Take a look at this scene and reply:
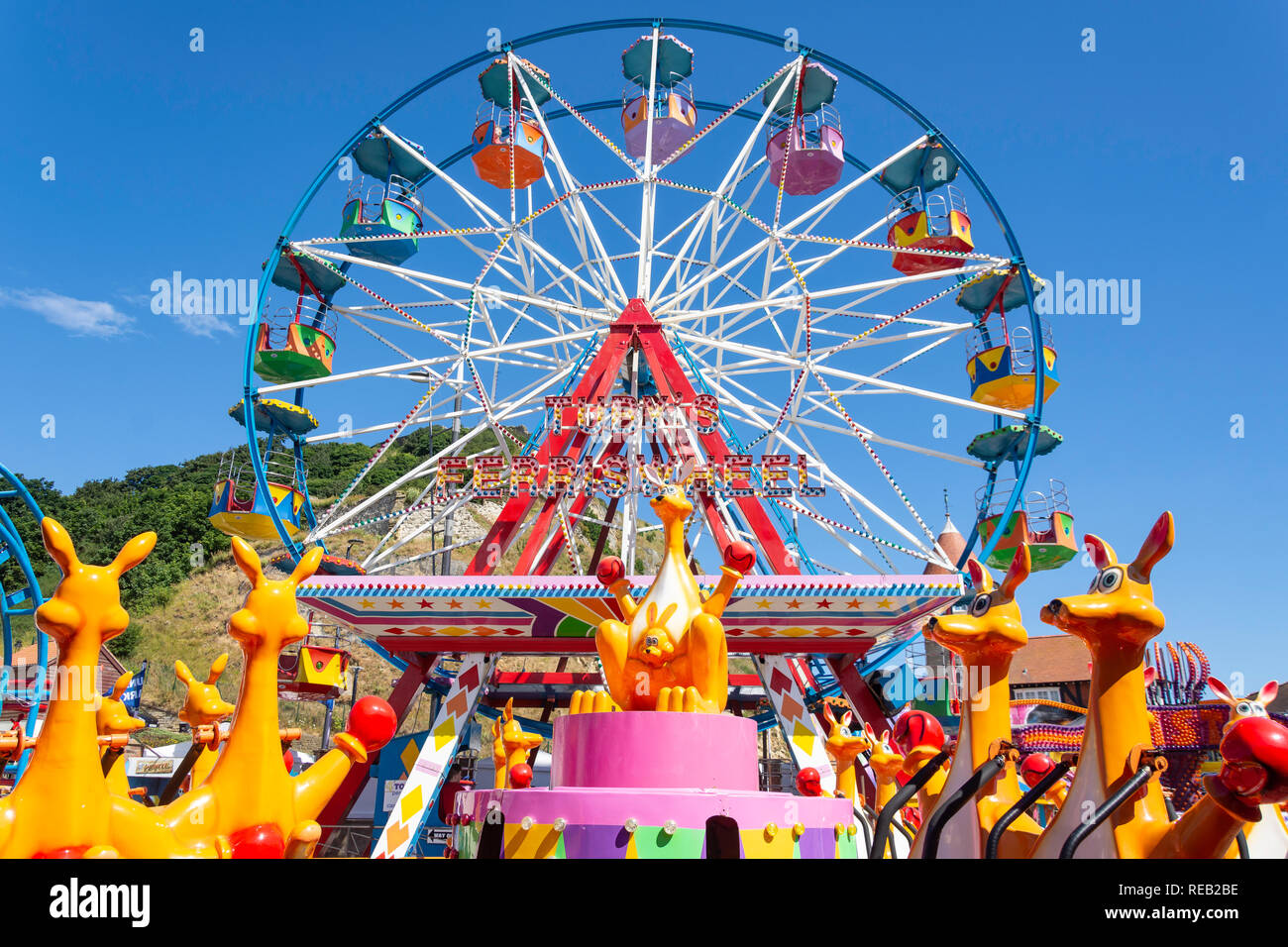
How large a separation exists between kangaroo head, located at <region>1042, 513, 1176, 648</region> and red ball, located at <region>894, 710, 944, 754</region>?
1.54 metres

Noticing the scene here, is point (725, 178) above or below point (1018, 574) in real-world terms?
above

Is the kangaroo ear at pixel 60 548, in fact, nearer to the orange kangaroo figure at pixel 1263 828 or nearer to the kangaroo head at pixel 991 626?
the kangaroo head at pixel 991 626

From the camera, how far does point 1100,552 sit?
4.48 m

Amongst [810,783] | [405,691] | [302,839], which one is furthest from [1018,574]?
[405,691]

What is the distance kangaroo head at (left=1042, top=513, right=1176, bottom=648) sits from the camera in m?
4.01

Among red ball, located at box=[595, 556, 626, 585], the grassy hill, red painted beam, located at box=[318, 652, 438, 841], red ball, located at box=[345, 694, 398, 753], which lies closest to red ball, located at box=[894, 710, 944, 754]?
red ball, located at box=[595, 556, 626, 585]

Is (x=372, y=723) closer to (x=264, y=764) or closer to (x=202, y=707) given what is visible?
(x=264, y=764)

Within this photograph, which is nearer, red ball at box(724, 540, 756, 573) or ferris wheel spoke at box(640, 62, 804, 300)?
red ball at box(724, 540, 756, 573)

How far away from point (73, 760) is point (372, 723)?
4.18 feet

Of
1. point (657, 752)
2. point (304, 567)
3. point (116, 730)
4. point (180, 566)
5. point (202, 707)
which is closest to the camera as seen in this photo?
point (304, 567)

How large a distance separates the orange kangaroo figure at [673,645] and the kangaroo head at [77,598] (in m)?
3.59

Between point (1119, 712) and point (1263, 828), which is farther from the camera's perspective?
point (1263, 828)

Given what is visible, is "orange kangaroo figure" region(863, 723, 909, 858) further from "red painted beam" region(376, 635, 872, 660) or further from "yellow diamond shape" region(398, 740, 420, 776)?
"yellow diamond shape" region(398, 740, 420, 776)
